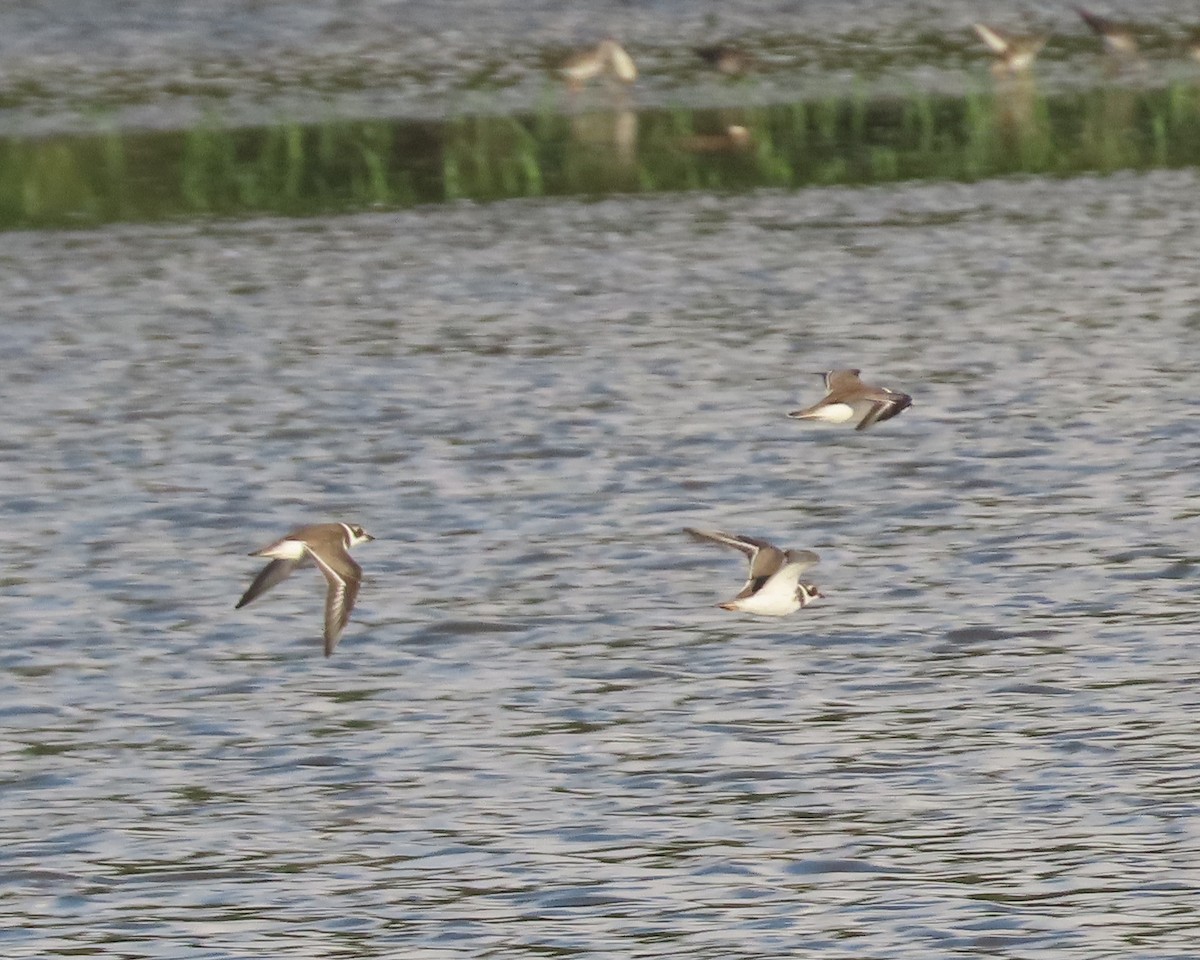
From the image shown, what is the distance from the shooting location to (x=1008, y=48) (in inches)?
1147

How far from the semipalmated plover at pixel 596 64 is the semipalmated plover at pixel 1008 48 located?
135 inches

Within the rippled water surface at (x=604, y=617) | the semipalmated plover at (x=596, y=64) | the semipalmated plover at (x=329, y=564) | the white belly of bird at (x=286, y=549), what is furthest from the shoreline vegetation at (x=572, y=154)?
the white belly of bird at (x=286, y=549)

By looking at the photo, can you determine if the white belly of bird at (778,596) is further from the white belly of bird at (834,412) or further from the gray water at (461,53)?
the gray water at (461,53)

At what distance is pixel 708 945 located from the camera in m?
7.89

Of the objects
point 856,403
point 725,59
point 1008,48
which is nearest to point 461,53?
point 725,59

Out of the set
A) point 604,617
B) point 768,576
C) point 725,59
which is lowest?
point 725,59

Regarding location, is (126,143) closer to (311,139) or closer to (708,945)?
(311,139)

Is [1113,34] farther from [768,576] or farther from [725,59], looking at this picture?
[768,576]

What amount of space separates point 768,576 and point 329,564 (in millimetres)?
1471

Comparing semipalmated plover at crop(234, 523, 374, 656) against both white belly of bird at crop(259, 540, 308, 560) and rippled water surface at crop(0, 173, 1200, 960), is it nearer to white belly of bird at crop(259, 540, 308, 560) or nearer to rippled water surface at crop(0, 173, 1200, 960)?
white belly of bird at crop(259, 540, 308, 560)

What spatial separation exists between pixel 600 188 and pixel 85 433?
9267 millimetres

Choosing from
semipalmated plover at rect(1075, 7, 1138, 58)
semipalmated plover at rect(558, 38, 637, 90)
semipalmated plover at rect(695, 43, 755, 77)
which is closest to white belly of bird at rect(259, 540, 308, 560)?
semipalmated plover at rect(558, 38, 637, 90)

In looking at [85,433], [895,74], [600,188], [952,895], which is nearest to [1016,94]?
[895,74]

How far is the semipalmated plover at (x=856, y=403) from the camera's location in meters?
12.1
